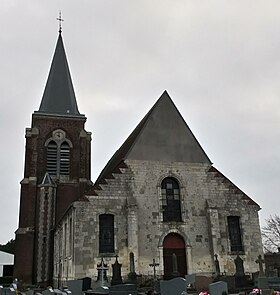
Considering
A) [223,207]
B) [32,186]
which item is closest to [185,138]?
[223,207]

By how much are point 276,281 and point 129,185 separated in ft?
29.4

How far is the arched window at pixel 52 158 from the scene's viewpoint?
1163 inches

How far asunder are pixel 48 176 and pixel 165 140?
1099 centimetres

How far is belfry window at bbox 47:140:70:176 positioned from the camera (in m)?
29.6

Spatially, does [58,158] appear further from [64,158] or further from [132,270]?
[132,270]

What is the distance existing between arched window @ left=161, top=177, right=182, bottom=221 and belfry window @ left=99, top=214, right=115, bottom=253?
291 cm

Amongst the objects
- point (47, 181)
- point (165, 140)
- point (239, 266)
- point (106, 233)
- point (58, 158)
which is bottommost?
point (239, 266)

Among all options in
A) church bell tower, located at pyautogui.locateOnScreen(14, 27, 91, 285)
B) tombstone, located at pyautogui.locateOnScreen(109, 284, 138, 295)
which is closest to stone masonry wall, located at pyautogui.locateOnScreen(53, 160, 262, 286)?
tombstone, located at pyautogui.locateOnScreen(109, 284, 138, 295)

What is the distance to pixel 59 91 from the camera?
33375 millimetres

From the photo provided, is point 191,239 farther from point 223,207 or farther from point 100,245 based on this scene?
point 100,245

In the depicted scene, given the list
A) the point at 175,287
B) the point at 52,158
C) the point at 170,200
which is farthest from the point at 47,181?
the point at 175,287

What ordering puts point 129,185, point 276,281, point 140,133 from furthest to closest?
point 140,133, point 129,185, point 276,281

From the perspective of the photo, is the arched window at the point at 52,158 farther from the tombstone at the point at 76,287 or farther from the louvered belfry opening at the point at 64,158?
the tombstone at the point at 76,287

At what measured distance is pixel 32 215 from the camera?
27.7 m
